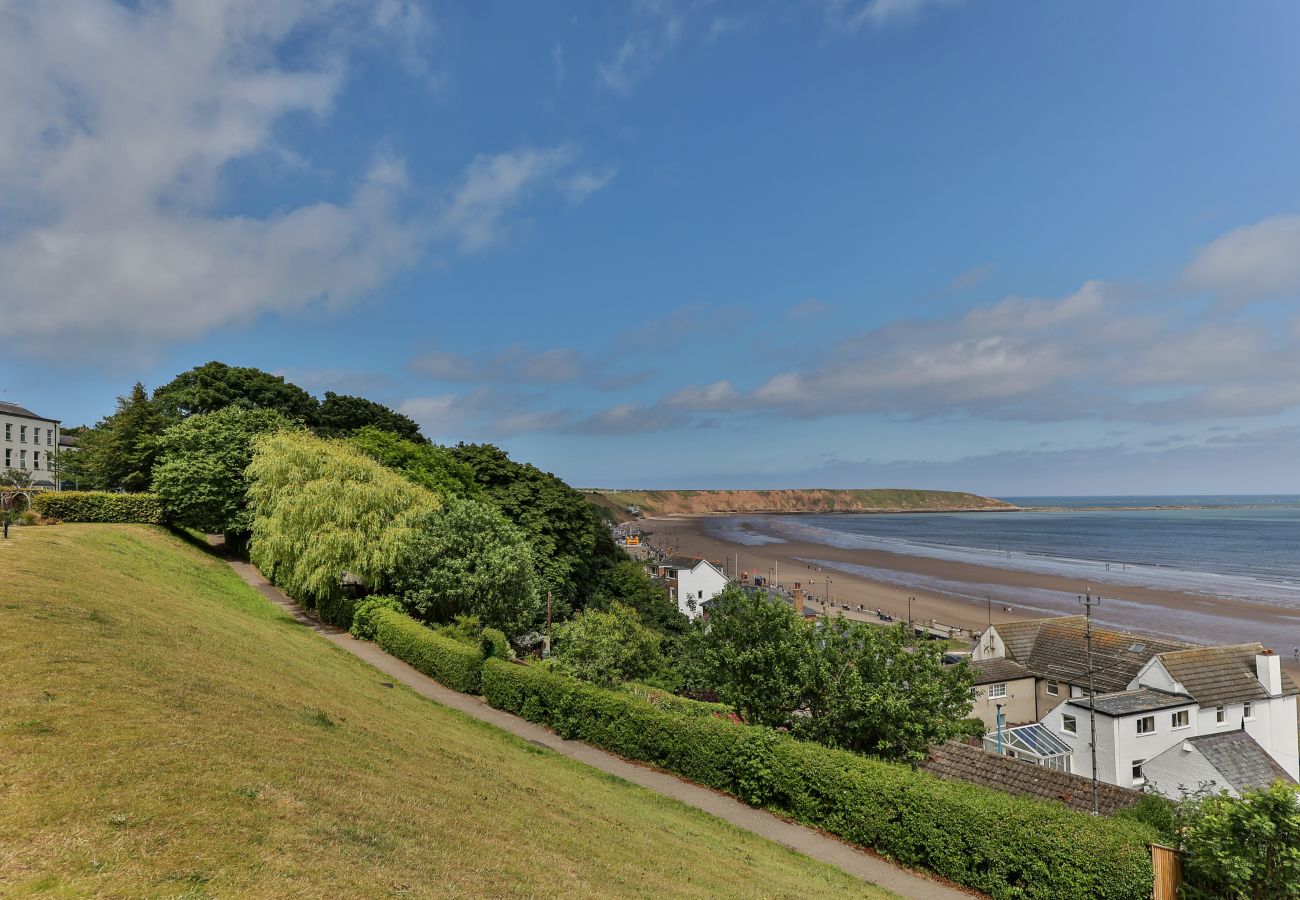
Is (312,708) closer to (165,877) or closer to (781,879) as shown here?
(165,877)

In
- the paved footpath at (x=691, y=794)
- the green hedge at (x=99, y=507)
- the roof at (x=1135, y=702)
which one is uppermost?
the green hedge at (x=99, y=507)

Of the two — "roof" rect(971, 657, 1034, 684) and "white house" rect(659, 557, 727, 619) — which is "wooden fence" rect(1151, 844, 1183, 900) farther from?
"white house" rect(659, 557, 727, 619)

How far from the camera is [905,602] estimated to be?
65562mm

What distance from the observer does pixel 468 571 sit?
26.7 metres

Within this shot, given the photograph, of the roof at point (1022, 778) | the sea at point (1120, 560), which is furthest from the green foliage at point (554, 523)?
the sea at point (1120, 560)

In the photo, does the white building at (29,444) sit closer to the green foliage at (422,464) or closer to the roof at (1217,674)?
the green foliage at (422,464)

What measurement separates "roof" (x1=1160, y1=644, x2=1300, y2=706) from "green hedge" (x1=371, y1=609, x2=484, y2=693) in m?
28.3

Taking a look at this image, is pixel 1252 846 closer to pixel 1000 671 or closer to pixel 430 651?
pixel 430 651

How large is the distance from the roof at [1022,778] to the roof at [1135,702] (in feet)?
22.2

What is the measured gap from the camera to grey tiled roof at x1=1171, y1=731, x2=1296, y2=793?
75.0 ft

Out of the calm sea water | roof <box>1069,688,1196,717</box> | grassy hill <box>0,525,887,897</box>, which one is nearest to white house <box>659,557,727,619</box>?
the calm sea water

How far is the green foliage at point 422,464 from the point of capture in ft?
137

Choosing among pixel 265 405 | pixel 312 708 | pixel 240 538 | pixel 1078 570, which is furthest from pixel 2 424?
pixel 1078 570

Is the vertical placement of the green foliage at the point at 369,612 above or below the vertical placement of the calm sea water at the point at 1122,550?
below
